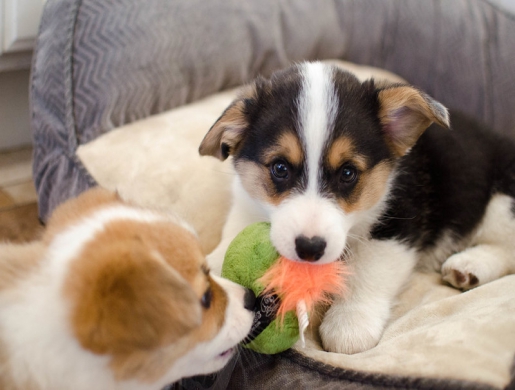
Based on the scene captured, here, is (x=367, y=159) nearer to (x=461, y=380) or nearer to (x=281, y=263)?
(x=281, y=263)

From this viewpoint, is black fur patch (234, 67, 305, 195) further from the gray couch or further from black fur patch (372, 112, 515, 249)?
the gray couch

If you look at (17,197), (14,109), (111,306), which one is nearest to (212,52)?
(17,197)

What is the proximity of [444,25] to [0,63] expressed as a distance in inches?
109

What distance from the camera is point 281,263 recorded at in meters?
1.65

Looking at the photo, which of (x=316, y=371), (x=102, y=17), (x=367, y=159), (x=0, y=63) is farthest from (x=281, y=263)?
(x=0, y=63)

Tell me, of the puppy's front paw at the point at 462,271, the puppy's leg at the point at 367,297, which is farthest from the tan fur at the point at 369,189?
the puppy's front paw at the point at 462,271

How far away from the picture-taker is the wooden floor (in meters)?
2.84

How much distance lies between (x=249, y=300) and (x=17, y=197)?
7.12ft

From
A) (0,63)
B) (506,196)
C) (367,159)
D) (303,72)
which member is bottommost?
(0,63)

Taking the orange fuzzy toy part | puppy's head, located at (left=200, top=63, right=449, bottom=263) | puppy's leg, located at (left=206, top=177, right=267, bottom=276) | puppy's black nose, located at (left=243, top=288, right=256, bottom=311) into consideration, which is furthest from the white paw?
puppy's black nose, located at (left=243, top=288, right=256, bottom=311)

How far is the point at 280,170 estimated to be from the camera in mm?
1830

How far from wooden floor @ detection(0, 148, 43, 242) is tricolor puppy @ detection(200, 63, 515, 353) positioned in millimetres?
1317

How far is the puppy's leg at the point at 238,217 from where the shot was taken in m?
2.05

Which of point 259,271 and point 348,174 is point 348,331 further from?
point 348,174
